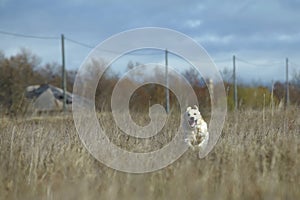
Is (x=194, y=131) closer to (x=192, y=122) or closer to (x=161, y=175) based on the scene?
(x=192, y=122)

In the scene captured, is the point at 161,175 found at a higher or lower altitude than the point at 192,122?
lower

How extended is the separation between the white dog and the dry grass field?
61 cm

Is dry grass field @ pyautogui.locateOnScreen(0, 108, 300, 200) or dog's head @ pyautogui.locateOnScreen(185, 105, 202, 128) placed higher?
dog's head @ pyautogui.locateOnScreen(185, 105, 202, 128)

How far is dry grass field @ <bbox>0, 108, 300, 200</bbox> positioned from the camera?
147 inches

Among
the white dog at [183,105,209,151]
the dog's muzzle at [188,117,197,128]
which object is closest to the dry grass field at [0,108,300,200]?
Answer: the white dog at [183,105,209,151]

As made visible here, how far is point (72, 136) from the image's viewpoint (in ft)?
21.9

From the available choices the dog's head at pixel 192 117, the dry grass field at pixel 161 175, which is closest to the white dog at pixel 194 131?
the dog's head at pixel 192 117

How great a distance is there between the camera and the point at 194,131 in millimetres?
6836

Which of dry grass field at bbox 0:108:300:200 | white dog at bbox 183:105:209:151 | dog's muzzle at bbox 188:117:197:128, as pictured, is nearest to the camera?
dry grass field at bbox 0:108:300:200

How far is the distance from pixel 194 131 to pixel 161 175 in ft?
8.32

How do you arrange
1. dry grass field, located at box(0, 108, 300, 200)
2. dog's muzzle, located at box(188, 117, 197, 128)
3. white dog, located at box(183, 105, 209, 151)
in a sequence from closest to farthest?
1. dry grass field, located at box(0, 108, 300, 200)
2. white dog, located at box(183, 105, 209, 151)
3. dog's muzzle, located at box(188, 117, 197, 128)

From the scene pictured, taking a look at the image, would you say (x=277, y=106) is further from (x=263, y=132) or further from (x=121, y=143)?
(x=121, y=143)

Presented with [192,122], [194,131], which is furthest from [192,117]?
[194,131]

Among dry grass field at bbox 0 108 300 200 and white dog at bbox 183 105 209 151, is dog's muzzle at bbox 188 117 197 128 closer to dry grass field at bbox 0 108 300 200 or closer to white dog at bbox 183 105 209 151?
white dog at bbox 183 105 209 151
